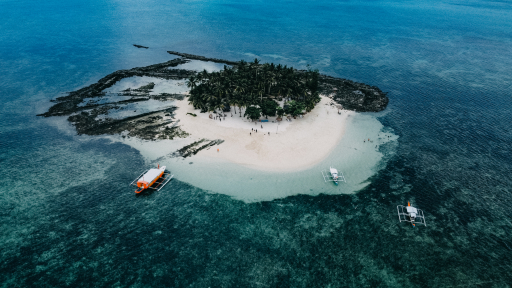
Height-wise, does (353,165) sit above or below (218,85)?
below

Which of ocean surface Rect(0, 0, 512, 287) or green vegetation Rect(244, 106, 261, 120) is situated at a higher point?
green vegetation Rect(244, 106, 261, 120)

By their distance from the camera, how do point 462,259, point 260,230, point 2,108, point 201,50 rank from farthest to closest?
point 201,50
point 2,108
point 260,230
point 462,259

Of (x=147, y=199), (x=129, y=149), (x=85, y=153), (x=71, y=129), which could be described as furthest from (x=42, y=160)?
(x=147, y=199)

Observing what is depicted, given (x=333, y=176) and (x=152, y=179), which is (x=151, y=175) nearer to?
(x=152, y=179)

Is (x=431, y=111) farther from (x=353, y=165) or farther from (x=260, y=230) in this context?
(x=260, y=230)

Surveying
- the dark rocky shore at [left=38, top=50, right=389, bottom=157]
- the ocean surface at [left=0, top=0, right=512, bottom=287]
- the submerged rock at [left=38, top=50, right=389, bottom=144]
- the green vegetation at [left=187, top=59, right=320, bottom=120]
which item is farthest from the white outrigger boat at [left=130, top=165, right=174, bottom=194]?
the green vegetation at [left=187, top=59, right=320, bottom=120]

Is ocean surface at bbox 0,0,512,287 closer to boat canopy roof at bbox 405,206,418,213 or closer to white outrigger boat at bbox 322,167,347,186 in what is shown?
white outrigger boat at bbox 322,167,347,186

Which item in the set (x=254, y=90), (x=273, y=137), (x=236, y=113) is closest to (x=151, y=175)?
(x=273, y=137)
